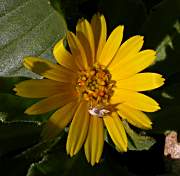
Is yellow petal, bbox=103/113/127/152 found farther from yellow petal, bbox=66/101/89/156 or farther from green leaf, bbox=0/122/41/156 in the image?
green leaf, bbox=0/122/41/156

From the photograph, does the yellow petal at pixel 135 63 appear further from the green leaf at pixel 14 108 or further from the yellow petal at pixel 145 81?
the green leaf at pixel 14 108

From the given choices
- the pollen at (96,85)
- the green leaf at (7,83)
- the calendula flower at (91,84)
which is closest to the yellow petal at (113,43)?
the calendula flower at (91,84)

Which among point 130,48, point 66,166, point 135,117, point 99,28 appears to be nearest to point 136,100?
point 135,117

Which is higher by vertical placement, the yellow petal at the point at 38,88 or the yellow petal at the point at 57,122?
the yellow petal at the point at 38,88

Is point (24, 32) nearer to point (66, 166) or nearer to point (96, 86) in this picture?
point (96, 86)

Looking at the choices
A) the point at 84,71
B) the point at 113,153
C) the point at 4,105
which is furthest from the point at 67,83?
the point at 113,153

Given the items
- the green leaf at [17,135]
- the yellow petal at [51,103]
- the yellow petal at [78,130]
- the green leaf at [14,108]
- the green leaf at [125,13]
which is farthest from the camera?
the green leaf at [125,13]
